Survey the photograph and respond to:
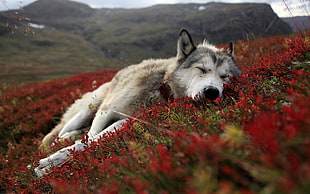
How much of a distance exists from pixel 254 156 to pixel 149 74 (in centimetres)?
400

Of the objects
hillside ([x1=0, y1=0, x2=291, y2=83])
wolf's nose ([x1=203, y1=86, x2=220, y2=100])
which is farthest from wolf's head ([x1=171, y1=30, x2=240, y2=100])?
hillside ([x1=0, y1=0, x2=291, y2=83])

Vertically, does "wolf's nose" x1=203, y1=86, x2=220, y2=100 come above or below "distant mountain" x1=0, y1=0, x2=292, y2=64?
below

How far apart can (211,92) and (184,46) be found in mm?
1898

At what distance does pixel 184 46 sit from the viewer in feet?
15.7

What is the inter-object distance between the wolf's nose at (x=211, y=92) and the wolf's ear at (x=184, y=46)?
1687 mm

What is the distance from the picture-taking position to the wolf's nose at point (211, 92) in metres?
3.36

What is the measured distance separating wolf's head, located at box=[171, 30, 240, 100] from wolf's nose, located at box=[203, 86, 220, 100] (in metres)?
0.25

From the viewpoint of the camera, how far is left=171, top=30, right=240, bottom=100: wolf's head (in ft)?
13.1

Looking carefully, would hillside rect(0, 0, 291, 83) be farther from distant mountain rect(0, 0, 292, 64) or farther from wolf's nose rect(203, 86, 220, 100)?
wolf's nose rect(203, 86, 220, 100)

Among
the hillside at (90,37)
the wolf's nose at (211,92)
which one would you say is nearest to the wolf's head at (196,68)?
the wolf's nose at (211,92)

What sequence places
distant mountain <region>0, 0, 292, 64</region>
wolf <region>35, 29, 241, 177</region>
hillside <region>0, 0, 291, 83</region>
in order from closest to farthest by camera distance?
1. wolf <region>35, 29, 241, 177</region>
2. hillside <region>0, 0, 291, 83</region>
3. distant mountain <region>0, 0, 292, 64</region>

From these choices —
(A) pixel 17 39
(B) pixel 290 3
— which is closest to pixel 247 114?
(B) pixel 290 3

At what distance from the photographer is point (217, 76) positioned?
13.8 ft

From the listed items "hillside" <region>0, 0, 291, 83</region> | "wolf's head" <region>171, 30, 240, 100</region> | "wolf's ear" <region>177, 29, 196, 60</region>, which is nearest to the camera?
"wolf's head" <region>171, 30, 240, 100</region>
